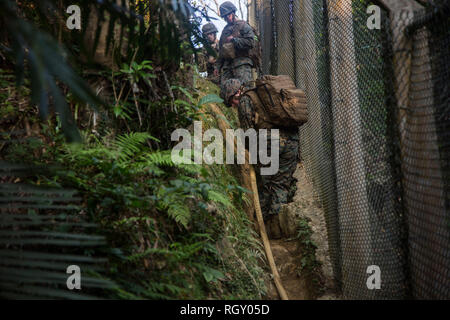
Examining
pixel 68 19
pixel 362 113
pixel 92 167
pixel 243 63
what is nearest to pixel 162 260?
pixel 92 167

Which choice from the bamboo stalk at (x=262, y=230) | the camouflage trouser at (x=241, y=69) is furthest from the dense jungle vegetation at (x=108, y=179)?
the camouflage trouser at (x=241, y=69)

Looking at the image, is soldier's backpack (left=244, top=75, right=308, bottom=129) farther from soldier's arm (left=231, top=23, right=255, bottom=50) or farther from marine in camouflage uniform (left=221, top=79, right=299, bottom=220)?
soldier's arm (left=231, top=23, right=255, bottom=50)

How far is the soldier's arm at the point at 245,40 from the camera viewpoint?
24.1ft

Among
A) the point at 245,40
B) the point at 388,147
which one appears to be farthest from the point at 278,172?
the point at 245,40

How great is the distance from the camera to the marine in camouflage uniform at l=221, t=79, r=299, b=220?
15.3 ft

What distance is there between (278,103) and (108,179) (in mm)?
2952

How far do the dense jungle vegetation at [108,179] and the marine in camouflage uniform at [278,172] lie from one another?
162cm

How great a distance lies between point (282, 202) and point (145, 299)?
351cm

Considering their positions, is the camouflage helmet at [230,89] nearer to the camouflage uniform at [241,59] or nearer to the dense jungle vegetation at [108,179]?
the camouflage uniform at [241,59]

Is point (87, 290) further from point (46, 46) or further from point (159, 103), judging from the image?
point (159, 103)

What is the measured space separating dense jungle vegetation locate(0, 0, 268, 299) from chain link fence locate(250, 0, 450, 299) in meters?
0.94

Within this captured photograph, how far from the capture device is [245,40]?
7.38 meters

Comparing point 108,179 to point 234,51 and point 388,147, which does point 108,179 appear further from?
point 234,51

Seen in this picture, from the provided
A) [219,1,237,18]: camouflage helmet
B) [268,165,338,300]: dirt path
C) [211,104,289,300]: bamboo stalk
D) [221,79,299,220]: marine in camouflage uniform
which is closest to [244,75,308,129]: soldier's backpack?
[221,79,299,220]: marine in camouflage uniform
